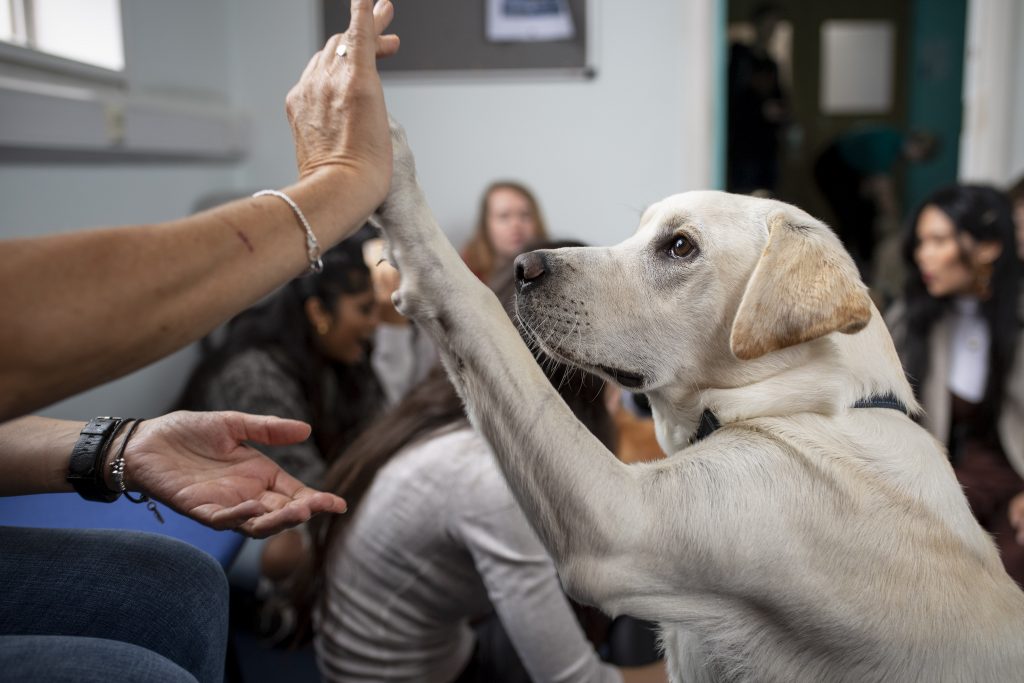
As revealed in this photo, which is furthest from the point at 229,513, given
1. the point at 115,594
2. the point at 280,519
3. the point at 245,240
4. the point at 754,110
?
the point at 754,110

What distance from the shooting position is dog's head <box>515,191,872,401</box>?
0.94 m

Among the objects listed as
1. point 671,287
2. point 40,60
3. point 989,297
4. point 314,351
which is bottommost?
point 314,351

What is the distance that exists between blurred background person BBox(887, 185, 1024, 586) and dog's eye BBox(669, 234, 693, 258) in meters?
1.42

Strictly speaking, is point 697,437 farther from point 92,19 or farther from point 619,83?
point 619,83

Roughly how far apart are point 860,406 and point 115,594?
81 cm

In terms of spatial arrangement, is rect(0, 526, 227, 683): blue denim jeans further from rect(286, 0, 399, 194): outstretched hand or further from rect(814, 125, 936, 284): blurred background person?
rect(814, 125, 936, 284): blurred background person

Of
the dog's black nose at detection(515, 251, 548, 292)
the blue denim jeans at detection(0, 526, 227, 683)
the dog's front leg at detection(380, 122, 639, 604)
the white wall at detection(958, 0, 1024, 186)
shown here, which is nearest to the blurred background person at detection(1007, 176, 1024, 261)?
the white wall at detection(958, 0, 1024, 186)

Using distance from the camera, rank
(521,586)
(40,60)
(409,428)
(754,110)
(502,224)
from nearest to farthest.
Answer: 1. (521,586)
2. (409,428)
3. (40,60)
4. (502,224)
5. (754,110)

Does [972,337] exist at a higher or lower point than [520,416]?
lower

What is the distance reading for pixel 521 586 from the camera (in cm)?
123

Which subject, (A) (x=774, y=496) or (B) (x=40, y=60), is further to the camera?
(B) (x=40, y=60)

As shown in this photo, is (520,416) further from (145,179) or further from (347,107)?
(145,179)

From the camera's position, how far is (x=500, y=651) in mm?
1501

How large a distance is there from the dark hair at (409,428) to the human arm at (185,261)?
48 centimetres
